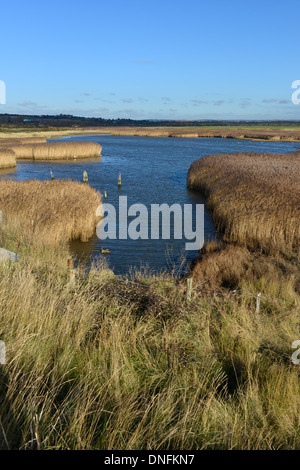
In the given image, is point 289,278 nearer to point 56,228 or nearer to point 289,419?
point 289,419

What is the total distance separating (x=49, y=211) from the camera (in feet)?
47.4

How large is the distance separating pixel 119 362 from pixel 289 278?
602 centimetres

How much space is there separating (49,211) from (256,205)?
829cm

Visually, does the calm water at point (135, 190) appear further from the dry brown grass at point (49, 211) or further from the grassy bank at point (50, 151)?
the grassy bank at point (50, 151)

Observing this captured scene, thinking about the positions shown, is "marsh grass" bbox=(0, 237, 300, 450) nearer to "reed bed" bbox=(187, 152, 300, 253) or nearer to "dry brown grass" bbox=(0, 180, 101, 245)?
"reed bed" bbox=(187, 152, 300, 253)

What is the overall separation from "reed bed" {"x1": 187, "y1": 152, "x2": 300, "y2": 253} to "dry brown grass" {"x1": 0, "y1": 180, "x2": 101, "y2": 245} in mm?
5669

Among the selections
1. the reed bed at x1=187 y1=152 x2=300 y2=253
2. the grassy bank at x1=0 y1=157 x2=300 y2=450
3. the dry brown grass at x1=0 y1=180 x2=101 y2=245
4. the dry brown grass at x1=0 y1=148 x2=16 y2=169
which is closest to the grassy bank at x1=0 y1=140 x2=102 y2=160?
the dry brown grass at x1=0 y1=148 x2=16 y2=169

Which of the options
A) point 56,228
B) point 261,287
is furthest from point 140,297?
point 56,228

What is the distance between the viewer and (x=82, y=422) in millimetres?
2812

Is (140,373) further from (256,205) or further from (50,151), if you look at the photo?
(50,151)

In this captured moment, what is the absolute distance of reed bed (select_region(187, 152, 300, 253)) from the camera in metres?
12.5

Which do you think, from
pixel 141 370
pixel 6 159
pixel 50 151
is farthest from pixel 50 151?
pixel 141 370

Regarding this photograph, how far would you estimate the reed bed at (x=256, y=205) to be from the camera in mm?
12508
